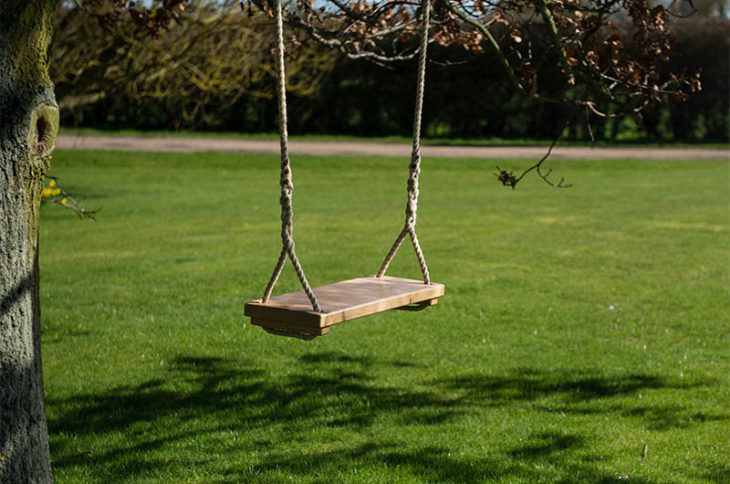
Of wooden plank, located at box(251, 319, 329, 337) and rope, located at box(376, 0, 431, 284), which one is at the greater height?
rope, located at box(376, 0, 431, 284)

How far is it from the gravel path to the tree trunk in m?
24.2

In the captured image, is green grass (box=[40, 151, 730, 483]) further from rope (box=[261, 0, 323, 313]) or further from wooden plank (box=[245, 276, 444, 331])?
rope (box=[261, 0, 323, 313])

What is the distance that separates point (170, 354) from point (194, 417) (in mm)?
1607

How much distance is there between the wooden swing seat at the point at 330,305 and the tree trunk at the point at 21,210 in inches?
40.2

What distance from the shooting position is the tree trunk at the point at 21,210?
149 inches

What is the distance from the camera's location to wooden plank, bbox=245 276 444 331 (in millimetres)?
3527

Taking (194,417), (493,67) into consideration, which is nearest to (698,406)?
(194,417)

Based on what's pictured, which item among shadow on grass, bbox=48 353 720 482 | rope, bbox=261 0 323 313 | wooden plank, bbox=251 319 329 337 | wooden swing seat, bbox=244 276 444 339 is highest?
rope, bbox=261 0 323 313

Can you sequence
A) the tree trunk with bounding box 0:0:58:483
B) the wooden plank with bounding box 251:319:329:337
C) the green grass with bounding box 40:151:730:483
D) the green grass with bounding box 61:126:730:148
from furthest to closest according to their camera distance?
the green grass with bounding box 61:126:730:148 < the green grass with bounding box 40:151:730:483 < the tree trunk with bounding box 0:0:58:483 < the wooden plank with bounding box 251:319:329:337

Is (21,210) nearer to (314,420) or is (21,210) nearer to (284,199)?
(284,199)

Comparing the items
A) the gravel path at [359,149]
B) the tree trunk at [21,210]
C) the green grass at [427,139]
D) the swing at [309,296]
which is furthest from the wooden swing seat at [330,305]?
the green grass at [427,139]

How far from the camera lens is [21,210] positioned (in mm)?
3852

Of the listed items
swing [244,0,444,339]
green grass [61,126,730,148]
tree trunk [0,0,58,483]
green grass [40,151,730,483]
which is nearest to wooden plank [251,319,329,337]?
swing [244,0,444,339]

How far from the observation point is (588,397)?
21.5ft
